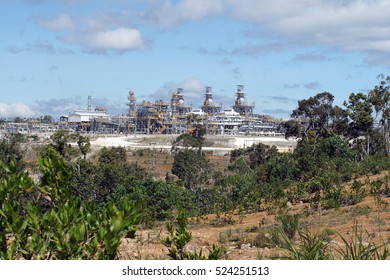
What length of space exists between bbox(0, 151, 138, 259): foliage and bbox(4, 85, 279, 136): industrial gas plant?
8260 centimetres

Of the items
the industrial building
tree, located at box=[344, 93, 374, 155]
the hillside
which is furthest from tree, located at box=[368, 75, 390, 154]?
the industrial building

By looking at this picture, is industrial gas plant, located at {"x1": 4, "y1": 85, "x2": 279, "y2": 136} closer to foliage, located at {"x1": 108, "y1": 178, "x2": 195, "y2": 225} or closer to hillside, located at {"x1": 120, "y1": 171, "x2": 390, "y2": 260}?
foliage, located at {"x1": 108, "y1": 178, "x2": 195, "y2": 225}

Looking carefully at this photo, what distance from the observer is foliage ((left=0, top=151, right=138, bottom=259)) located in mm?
4664

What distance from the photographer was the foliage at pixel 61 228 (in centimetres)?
466

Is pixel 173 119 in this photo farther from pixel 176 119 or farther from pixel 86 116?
pixel 86 116

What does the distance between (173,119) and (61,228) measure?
296ft

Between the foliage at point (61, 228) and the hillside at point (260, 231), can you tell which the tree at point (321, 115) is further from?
the foliage at point (61, 228)

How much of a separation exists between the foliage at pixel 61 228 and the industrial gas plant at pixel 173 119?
271ft

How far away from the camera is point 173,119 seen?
94.9 meters

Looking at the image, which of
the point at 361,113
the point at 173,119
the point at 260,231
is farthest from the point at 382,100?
Result: the point at 173,119

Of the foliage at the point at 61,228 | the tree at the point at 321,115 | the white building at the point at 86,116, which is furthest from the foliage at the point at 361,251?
the white building at the point at 86,116

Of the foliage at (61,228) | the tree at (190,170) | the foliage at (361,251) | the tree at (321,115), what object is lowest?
the tree at (190,170)

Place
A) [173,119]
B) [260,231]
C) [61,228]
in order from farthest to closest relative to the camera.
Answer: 1. [173,119]
2. [260,231]
3. [61,228]
